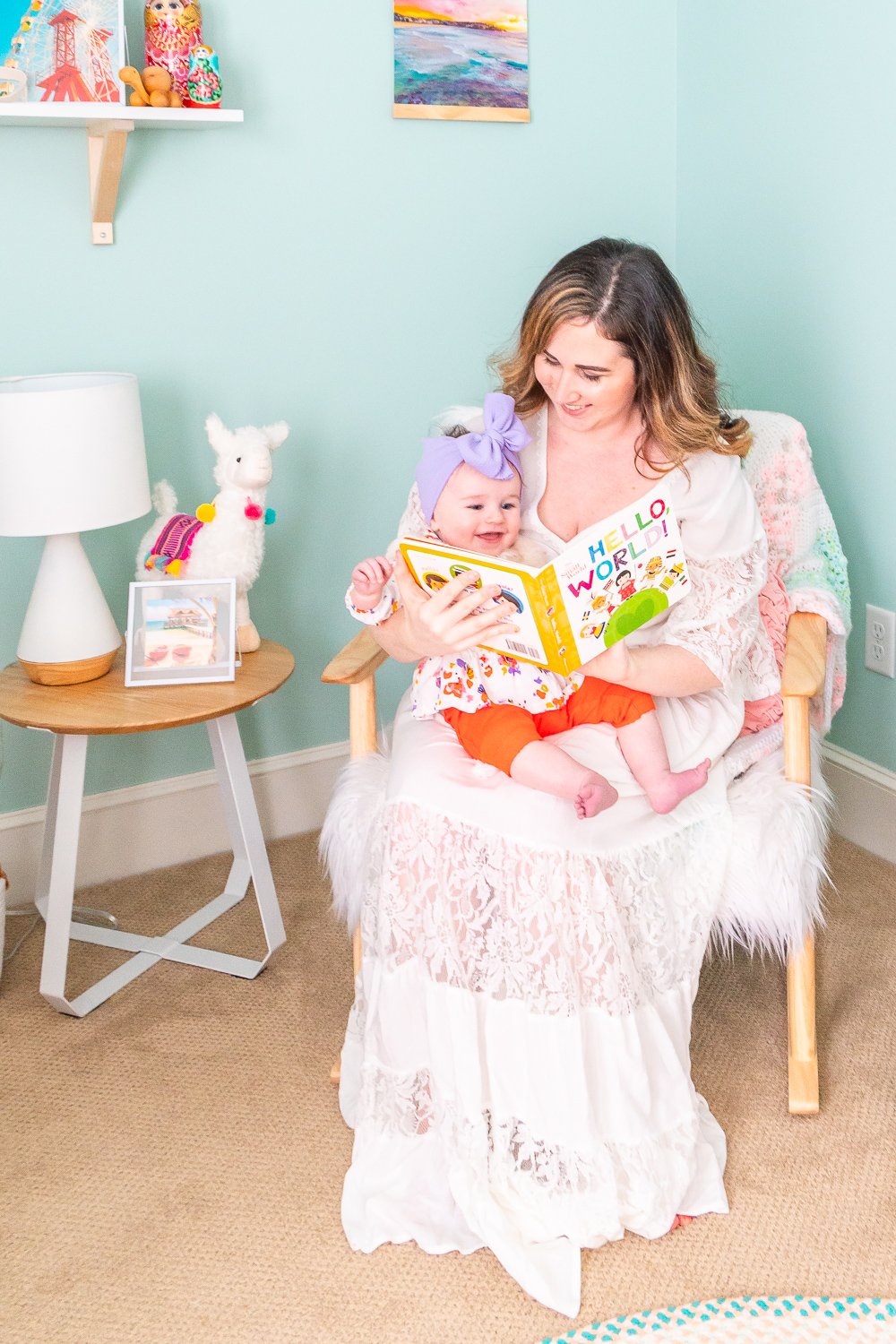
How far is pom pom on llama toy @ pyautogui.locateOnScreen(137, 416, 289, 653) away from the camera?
7.07 ft

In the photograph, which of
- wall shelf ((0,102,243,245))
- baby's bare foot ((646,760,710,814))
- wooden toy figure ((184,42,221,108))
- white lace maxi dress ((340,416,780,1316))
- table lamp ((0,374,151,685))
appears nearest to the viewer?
white lace maxi dress ((340,416,780,1316))

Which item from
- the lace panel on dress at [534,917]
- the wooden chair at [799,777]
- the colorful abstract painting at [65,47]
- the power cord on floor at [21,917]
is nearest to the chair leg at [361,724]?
the wooden chair at [799,777]

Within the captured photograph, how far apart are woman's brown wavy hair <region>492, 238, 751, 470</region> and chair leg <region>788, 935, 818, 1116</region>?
0.75m

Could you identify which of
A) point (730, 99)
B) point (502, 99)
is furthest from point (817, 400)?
point (502, 99)

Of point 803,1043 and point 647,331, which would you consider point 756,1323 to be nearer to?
point 803,1043

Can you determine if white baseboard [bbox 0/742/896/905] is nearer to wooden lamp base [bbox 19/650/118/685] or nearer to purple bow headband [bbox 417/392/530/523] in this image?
wooden lamp base [bbox 19/650/118/685]

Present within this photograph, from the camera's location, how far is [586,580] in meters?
1.49

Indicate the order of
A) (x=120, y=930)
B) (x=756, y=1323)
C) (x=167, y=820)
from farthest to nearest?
(x=167, y=820)
(x=120, y=930)
(x=756, y=1323)

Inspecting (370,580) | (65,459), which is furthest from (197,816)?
(370,580)

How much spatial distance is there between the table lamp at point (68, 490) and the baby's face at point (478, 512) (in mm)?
564

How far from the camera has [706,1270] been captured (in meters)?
1.50

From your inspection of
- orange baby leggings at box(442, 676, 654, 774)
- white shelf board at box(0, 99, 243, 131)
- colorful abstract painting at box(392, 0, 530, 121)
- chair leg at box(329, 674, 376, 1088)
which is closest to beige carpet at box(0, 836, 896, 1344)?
chair leg at box(329, 674, 376, 1088)

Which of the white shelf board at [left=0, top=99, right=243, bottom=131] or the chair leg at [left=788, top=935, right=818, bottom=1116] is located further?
the white shelf board at [left=0, top=99, right=243, bottom=131]

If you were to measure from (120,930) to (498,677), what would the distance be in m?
1.05
